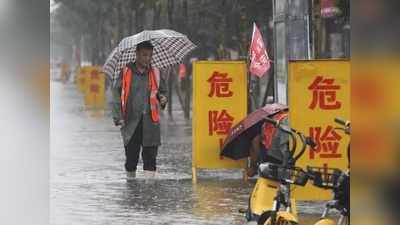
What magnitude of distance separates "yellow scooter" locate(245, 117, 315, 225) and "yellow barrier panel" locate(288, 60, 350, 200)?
38.2 inches

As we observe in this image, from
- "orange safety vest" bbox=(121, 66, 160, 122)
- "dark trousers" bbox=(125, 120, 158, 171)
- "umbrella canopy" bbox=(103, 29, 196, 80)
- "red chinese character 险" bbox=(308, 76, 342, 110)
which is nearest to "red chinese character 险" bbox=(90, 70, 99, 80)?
"umbrella canopy" bbox=(103, 29, 196, 80)

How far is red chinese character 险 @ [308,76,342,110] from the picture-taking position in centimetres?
822

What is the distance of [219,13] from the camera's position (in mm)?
21172

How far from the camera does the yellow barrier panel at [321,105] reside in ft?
26.9

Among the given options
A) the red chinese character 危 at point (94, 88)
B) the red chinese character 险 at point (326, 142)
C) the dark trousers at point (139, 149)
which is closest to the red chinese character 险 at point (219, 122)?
the dark trousers at point (139, 149)

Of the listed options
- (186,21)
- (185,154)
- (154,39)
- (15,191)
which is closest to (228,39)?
(186,21)

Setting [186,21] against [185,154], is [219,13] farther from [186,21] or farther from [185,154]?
[185,154]

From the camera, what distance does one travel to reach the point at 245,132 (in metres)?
10.2

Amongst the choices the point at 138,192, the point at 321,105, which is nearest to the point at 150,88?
the point at 138,192

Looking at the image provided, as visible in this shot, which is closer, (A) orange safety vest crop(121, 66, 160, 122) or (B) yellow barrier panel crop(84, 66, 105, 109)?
(A) orange safety vest crop(121, 66, 160, 122)

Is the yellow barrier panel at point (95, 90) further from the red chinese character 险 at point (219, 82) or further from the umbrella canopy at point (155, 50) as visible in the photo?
the red chinese character 险 at point (219, 82)

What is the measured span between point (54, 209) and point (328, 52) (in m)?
14.6

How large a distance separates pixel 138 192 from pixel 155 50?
100 inches

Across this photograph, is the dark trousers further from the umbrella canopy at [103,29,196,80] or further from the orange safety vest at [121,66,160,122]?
the umbrella canopy at [103,29,196,80]
